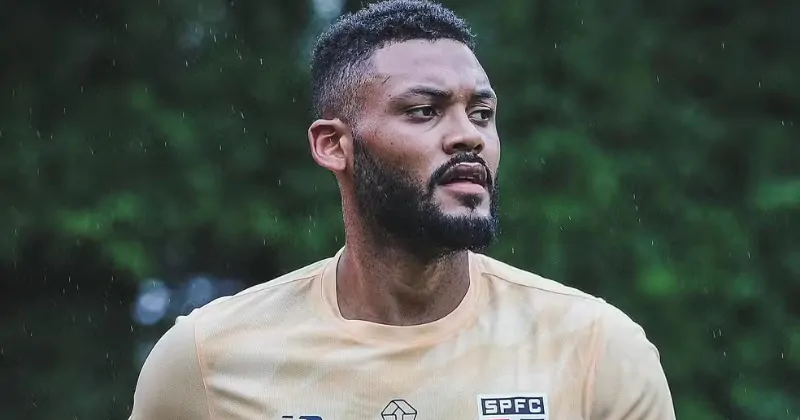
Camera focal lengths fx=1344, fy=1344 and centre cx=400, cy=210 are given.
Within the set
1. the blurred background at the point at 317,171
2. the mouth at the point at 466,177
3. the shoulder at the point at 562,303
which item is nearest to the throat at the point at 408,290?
the shoulder at the point at 562,303

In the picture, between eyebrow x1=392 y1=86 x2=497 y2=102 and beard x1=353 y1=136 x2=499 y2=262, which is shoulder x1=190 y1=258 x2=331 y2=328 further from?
eyebrow x1=392 y1=86 x2=497 y2=102

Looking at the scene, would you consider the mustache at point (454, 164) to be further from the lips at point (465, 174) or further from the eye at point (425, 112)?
the eye at point (425, 112)

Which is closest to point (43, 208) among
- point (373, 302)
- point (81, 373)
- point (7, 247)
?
point (7, 247)

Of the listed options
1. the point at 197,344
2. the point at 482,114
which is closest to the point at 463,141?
the point at 482,114

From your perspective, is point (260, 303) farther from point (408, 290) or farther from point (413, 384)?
point (413, 384)

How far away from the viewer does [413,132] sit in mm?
3387

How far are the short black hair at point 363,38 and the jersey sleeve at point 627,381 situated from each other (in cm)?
92

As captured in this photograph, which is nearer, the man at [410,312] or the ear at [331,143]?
the man at [410,312]

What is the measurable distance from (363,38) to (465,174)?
0.59 meters

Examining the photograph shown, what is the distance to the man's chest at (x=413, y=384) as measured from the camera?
10.6 feet

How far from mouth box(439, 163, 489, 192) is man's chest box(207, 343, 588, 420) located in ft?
1.30

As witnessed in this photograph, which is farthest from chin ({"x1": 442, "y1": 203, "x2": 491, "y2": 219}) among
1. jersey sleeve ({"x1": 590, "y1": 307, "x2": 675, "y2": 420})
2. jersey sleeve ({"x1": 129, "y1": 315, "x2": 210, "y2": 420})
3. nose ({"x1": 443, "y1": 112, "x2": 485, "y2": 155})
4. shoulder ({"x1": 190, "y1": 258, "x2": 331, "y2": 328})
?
jersey sleeve ({"x1": 129, "y1": 315, "x2": 210, "y2": 420})

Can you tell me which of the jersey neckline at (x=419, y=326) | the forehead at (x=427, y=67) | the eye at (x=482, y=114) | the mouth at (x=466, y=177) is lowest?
the jersey neckline at (x=419, y=326)

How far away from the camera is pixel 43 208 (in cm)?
772
